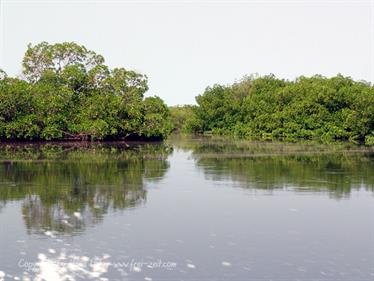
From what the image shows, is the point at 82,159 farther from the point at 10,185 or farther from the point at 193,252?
the point at 193,252

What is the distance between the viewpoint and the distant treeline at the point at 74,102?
175 feet

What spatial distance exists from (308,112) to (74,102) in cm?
2911

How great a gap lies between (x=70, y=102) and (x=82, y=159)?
23.4 m

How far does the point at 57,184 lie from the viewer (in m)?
23.6

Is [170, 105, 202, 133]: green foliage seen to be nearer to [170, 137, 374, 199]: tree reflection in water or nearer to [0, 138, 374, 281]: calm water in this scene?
[170, 137, 374, 199]: tree reflection in water

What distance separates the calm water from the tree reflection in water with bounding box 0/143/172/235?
0.19ft

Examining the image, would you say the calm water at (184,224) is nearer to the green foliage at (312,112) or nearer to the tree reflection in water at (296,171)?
the tree reflection in water at (296,171)

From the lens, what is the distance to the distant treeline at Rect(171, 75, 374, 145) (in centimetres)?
6406

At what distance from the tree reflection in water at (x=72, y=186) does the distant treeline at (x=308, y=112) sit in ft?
112

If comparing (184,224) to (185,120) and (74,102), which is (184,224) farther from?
(185,120)

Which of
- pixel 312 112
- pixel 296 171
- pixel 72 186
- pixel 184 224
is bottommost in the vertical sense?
pixel 184 224

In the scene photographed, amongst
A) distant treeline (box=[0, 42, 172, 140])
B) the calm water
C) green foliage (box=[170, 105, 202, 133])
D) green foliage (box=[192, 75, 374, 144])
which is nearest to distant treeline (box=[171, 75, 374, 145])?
green foliage (box=[192, 75, 374, 144])

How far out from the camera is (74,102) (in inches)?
2318

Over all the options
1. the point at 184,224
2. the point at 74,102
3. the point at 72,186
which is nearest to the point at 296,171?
the point at 72,186
